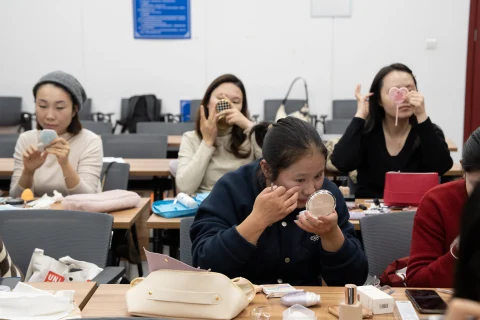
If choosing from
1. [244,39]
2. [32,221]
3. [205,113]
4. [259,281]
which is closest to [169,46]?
[244,39]

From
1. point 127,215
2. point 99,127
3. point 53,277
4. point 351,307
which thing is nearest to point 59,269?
point 53,277

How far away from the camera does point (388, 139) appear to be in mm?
3686

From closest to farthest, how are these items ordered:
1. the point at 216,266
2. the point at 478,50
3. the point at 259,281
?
1. the point at 216,266
2. the point at 259,281
3. the point at 478,50

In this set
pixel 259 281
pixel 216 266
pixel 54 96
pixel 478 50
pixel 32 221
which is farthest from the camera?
pixel 478 50

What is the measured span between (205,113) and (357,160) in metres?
0.95

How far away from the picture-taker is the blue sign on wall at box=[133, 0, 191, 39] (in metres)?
8.05

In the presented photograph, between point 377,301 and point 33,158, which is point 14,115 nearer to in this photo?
point 33,158

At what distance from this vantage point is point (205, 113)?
367 centimetres

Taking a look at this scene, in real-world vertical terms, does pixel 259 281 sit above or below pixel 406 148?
below

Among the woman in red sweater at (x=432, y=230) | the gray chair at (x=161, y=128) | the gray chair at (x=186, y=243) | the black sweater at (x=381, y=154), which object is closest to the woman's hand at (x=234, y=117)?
the black sweater at (x=381, y=154)

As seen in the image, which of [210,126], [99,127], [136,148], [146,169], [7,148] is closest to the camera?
[210,126]

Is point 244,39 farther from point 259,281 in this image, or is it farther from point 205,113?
point 259,281

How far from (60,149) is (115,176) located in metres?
0.55

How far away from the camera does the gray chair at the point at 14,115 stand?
316 inches
